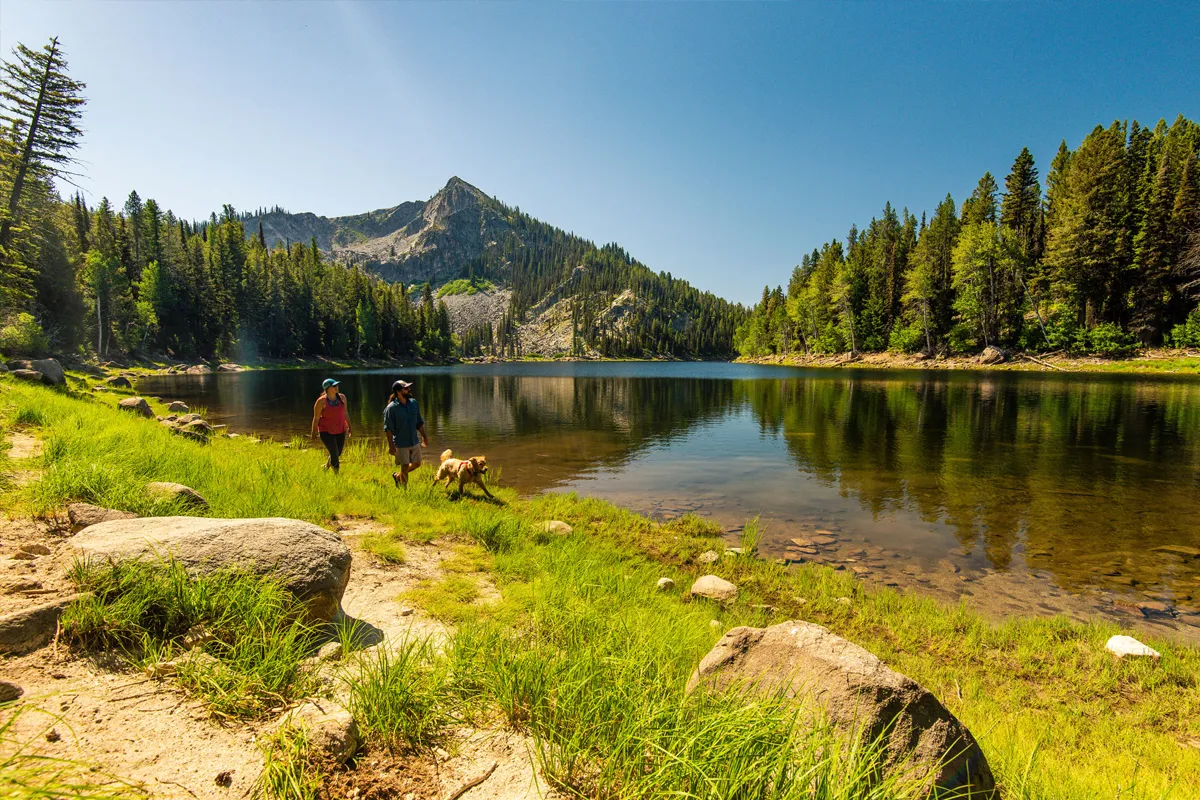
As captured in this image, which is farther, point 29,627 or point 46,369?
point 46,369

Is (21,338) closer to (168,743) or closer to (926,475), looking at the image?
(168,743)

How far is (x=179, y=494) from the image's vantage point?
21.0 feet

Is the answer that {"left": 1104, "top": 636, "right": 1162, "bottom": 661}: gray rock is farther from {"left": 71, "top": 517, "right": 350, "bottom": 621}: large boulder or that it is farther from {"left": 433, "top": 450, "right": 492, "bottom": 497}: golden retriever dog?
{"left": 433, "top": 450, "right": 492, "bottom": 497}: golden retriever dog

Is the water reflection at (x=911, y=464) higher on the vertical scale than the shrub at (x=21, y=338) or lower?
lower

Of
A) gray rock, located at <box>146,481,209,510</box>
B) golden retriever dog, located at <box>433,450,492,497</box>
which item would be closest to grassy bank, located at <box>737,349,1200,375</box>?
golden retriever dog, located at <box>433,450,492,497</box>

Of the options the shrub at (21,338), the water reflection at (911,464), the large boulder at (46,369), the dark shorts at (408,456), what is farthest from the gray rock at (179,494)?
the shrub at (21,338)

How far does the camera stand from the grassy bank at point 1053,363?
4928cm

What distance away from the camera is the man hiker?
11.3 meters

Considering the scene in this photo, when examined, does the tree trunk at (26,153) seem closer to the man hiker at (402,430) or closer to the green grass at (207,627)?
the man hiker at (402,430)

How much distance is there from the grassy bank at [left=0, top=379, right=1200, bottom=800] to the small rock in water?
0.15 meters

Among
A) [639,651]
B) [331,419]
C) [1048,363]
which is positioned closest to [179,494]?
[331,419]

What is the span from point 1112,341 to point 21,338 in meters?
111

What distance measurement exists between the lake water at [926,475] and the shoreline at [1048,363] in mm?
17906

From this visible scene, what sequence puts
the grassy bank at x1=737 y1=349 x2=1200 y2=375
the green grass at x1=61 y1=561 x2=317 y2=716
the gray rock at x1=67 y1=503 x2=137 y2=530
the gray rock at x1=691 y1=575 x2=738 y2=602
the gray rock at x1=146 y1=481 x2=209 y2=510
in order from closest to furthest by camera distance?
the green grass at x1=61 y1=561 x2=317 y2=716 → the gray rock at x1=67 y1=503 x2=137 y2=530 → the gray rock at x1=146 y1=481 x2=209 y2=510 → the gray rock at x1=691 y1=575 x2=738 y2=602 → the grassy bank at x1=737 y1=349 x2=1200 y2=375
